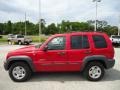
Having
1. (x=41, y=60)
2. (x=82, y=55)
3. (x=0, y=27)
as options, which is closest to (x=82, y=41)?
(x=82, y=55)

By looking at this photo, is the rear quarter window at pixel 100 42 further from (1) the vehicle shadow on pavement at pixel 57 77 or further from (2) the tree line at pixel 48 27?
(2) the tree line at pixel 48 27

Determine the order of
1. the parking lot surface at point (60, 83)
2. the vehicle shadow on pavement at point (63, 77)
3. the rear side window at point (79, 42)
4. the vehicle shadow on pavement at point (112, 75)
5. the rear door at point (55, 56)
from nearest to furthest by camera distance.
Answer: the parking lot surface at point (60, 83), the rear door at point (55, 56), the rear side window at point (79, 42), the vehicle shadow on pavement at point (63, 77), the vehicle shadow on pavement at point (112, 75)

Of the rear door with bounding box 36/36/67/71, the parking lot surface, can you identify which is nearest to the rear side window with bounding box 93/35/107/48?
the rear door with bounding box 36/36/67/71

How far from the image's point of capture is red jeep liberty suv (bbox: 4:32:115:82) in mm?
7914

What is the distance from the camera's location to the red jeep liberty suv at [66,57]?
7.91m

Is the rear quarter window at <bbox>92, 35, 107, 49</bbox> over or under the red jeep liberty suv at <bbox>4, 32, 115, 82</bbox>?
over

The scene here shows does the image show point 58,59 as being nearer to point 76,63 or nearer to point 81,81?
point 76,63

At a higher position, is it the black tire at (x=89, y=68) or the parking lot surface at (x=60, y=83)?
the black tire at (x=89, y=68)

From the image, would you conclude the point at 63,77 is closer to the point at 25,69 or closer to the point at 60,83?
the point at 60,83

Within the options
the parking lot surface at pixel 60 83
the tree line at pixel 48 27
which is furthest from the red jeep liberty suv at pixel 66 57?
the tree line at pixel 48 27

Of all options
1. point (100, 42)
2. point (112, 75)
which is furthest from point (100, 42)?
point (112, 75)

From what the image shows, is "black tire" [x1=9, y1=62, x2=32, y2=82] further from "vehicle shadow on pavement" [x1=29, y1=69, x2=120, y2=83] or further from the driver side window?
the driver side window

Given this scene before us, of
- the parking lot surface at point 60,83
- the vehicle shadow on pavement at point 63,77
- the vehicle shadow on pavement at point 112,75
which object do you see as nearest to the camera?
the parking lot surface at point 60,83

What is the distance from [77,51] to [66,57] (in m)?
0.46
